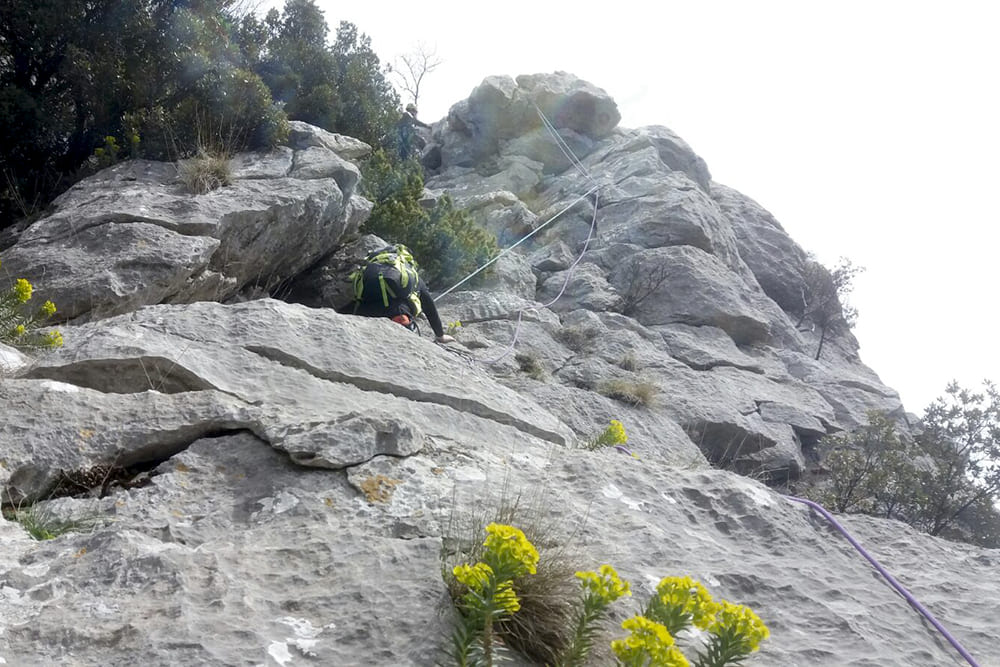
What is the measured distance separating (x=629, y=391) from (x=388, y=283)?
10.0 ft

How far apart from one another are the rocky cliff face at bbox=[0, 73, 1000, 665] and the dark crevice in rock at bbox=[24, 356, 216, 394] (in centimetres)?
1

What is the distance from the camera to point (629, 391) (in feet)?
28.2

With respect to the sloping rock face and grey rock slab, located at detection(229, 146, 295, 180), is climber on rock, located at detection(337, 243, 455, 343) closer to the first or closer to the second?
the sloping rock face

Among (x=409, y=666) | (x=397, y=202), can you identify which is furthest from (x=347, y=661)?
(x=397, y=202)

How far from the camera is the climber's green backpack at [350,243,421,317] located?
7.21 meters

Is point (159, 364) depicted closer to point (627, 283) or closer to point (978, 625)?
point (978, 625)

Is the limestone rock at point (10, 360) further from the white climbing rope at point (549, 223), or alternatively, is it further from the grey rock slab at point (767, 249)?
the grey rock slab at point (767, 249)

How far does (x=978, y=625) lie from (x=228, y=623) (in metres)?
3.29

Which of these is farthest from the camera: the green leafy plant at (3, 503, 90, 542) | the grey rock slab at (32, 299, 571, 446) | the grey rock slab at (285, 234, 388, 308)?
the grey rock slab at (285, 234, 388, 308)

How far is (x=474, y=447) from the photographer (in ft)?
13.7

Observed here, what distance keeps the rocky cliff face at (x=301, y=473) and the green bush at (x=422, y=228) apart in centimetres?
130

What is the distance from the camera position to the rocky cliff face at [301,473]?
242cm

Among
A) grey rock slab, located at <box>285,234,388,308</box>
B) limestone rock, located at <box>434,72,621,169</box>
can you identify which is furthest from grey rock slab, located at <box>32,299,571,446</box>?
limestone rock, located at <box>434,72,621,169</box>

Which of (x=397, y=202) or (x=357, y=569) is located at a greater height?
(x=397, y=202)
